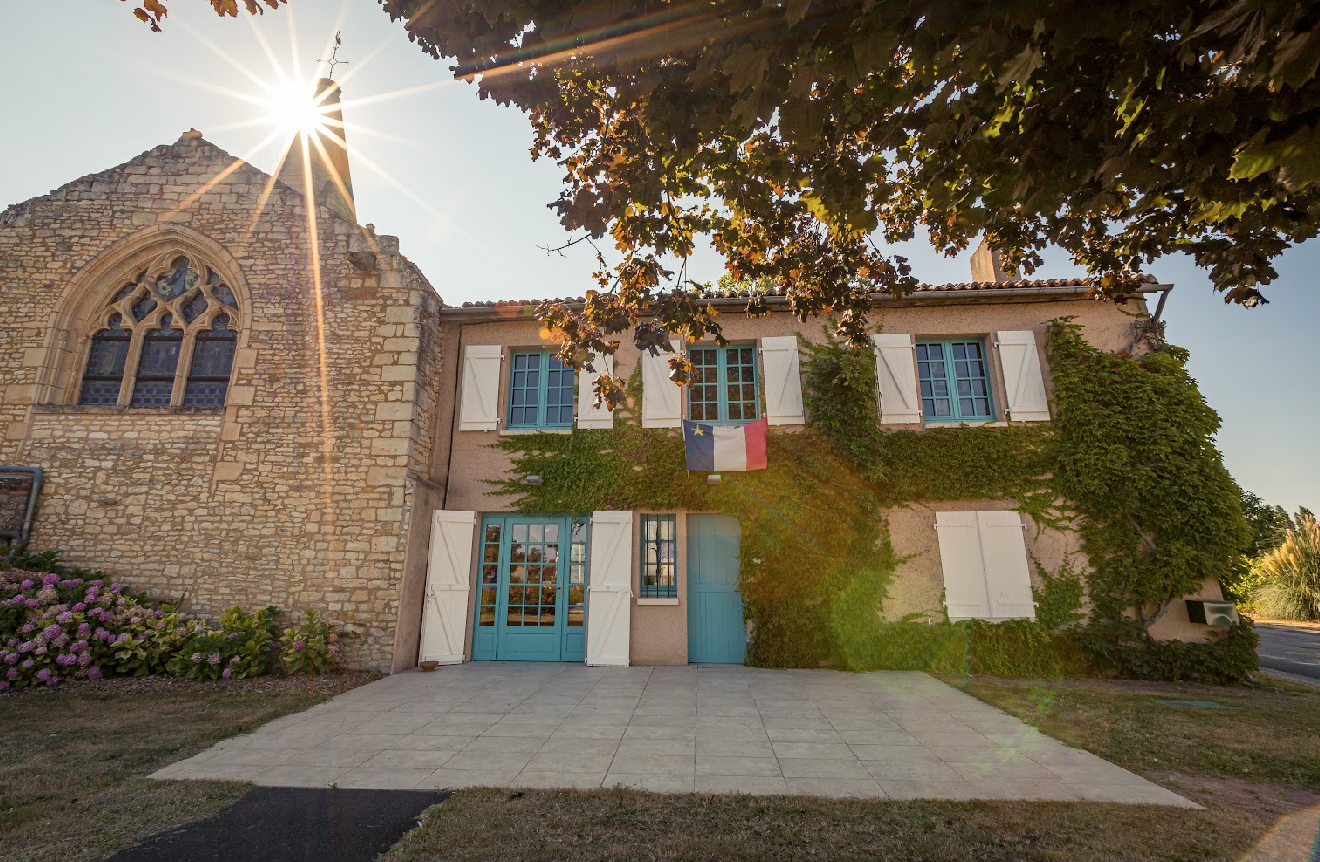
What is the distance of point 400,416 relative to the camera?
7469 millimetres

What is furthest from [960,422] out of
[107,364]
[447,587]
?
[107,364]

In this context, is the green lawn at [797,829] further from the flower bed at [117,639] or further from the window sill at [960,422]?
the window sill at [960,422]

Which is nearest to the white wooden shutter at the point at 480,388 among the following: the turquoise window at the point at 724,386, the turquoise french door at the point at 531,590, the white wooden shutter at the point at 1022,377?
the turquoise french door at the point at 531,590

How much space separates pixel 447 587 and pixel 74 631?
3.97 m

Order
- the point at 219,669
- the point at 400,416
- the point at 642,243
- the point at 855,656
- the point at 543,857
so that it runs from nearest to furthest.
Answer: the point at 543,857 < the point at 642,243 < the point at 219,669 < the point at 855,656 < the point at 400,416

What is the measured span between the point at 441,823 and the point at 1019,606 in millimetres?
7039

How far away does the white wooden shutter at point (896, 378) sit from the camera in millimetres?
7742

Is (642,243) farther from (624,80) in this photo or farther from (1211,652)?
(1211,652)

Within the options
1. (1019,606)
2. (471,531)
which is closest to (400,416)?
(471,531)

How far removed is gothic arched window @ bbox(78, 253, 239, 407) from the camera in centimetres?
782

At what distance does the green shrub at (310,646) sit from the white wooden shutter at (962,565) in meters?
7.66

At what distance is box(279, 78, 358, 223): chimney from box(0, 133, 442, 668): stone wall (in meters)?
2.72

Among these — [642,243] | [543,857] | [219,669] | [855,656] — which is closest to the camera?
[543,857]

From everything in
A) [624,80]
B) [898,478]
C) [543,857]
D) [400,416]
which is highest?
[624,80]
